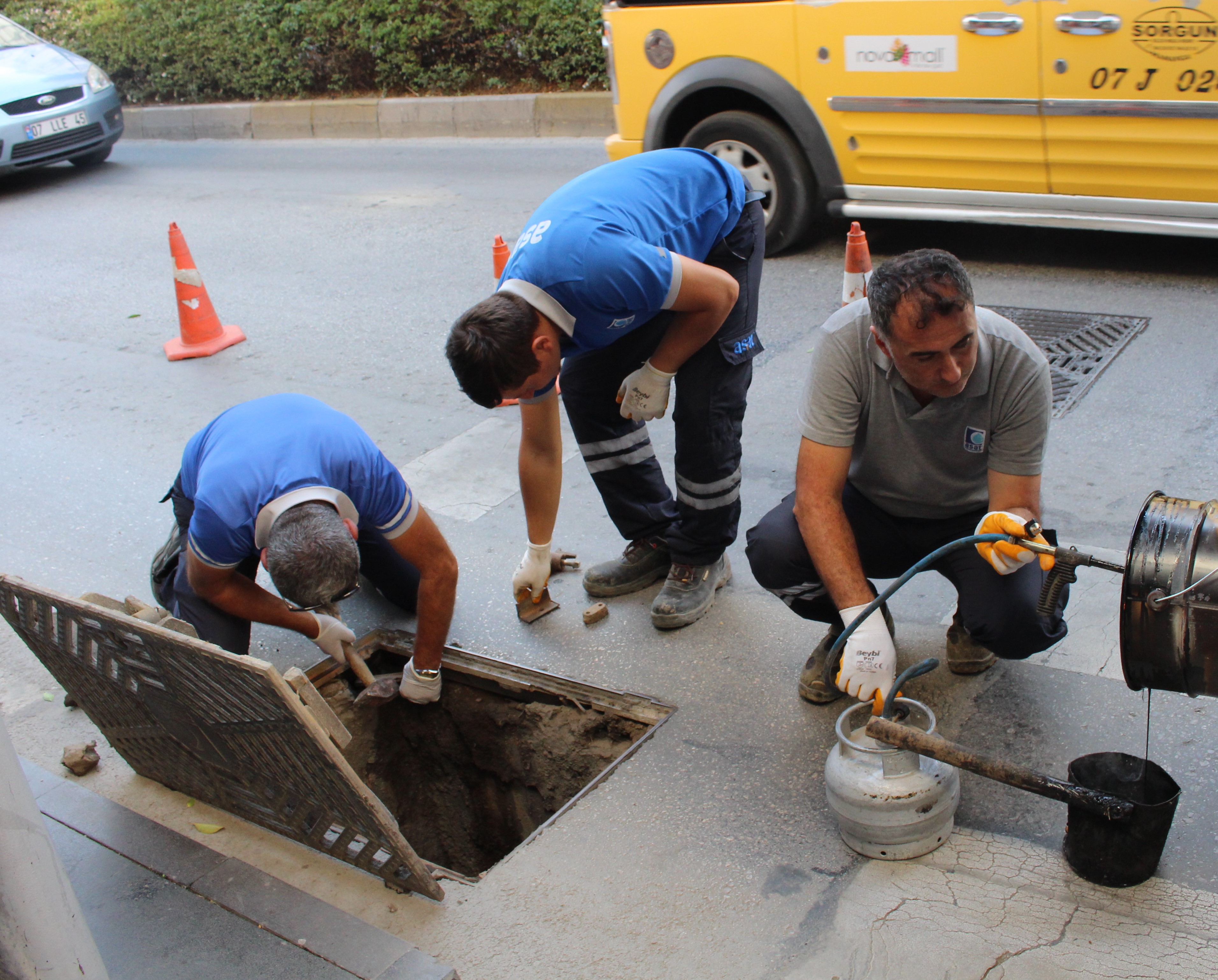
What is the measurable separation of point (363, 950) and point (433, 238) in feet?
19.2

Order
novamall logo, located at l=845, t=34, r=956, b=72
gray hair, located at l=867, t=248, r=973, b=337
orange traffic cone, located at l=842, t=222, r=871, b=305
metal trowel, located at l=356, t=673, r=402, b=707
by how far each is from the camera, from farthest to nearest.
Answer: novamall logo, located at l=845, t=34, r=956, b=72, orange traffic cone, located at l=842, t=222, r=871, b=305, metal trowel, located at l=356, t=673, r=402, b=707, gray hair, located at l=867, t=248, r=973, b=337

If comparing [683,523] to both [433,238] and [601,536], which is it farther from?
[433,238]

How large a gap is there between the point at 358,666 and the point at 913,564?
166 cm

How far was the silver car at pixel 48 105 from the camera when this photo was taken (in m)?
10.2

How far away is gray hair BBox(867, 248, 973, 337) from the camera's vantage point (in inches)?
92.5

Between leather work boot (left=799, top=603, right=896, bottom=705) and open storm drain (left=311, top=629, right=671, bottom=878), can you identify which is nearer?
leather work boot (left=799, top=603, right=896, bottom=705)

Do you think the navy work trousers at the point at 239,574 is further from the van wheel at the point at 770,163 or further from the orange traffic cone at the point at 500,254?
the van wheel at the point at 770,163

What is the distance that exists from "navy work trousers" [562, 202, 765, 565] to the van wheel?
8.57 feet

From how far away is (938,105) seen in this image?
5.11m

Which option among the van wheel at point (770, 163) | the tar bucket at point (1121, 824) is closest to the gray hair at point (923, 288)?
the tar bucket at point (1121, 824)

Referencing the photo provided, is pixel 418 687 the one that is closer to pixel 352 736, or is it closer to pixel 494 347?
pixel 352 736

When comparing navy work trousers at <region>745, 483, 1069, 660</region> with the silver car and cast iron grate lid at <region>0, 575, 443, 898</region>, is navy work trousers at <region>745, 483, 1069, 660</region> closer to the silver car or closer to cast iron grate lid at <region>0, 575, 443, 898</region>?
cast iron grate lid at <region>0, 575, 443, 898</region>

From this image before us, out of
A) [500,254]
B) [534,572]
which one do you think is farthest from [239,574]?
[500,254]

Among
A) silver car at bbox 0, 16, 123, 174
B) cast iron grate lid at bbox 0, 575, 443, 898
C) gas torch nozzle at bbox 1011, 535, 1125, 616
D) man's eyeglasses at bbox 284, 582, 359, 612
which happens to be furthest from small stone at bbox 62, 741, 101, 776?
silver car at bbox 0, 16, 123, 174
